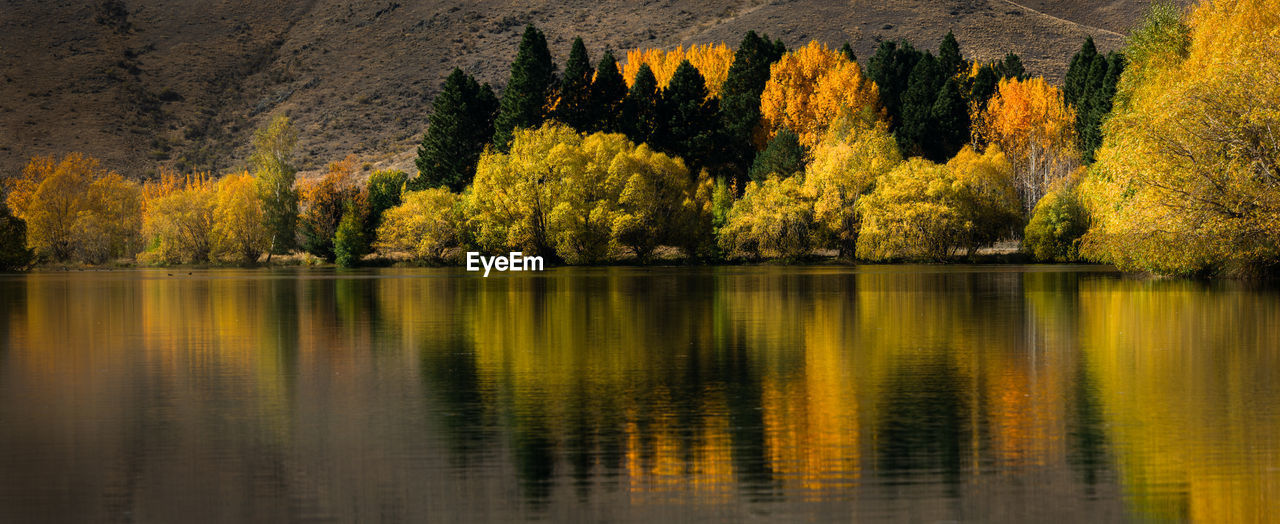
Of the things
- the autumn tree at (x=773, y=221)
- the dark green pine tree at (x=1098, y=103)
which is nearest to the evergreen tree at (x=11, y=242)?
the autumn tree at (x=773, y=221)

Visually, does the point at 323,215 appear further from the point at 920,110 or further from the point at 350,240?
the point at 920,110

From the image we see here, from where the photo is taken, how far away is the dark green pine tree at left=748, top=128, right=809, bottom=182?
93.6 metres

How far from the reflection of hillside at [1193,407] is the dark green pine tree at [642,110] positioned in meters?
75.0

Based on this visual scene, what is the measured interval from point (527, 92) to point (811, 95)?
89.1 feet

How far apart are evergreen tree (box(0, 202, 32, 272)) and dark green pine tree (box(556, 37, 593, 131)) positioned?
4441cm

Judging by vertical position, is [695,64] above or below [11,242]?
above

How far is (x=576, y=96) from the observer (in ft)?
346

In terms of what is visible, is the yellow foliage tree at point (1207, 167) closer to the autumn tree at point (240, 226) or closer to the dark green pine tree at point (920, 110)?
the dark green pine tree at point (920, 110)

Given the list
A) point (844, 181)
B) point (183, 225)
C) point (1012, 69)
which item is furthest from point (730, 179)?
point (1012, 69)

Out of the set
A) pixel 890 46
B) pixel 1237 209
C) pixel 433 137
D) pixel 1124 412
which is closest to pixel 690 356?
pixel 1124 412

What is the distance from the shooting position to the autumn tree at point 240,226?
108750 millimetres

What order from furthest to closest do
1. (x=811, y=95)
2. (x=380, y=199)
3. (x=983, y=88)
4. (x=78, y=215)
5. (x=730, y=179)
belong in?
(x=983, y=88), (x=78, y=215), (x=811, y=95), (x=730, y=179), (x=380, y=199)

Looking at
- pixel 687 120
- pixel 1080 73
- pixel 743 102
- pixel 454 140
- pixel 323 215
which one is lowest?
pixel 323 215

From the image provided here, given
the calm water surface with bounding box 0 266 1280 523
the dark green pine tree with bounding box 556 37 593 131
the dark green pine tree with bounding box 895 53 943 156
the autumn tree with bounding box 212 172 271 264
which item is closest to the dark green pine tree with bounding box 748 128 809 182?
the dark green pine tree with bounding box 895 53 943 156
